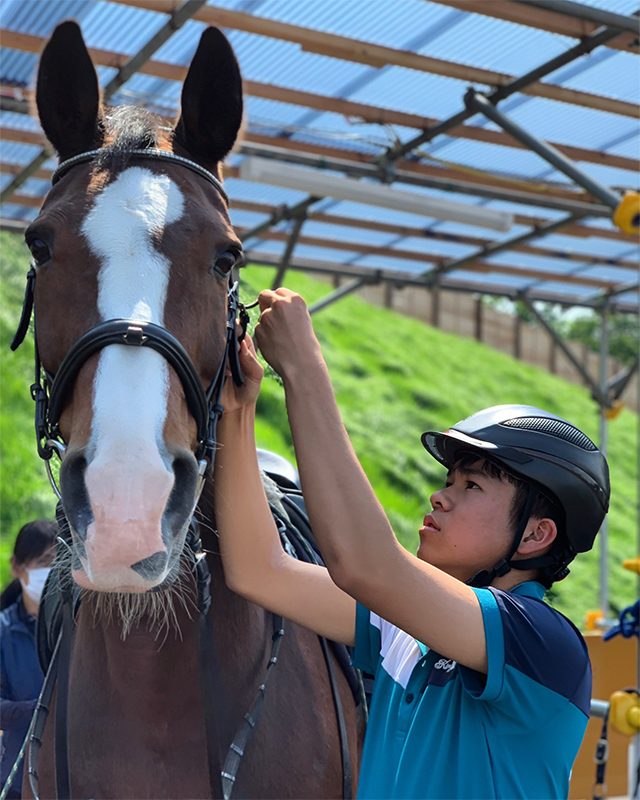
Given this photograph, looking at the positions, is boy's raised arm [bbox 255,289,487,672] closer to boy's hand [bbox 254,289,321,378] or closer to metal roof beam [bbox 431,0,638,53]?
boy's hand [bbox 254,289,321,378]

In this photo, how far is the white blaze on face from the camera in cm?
142

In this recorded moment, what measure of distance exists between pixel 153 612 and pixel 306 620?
1.09 feet

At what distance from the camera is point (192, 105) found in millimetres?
2043

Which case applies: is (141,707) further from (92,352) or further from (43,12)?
(43,12)

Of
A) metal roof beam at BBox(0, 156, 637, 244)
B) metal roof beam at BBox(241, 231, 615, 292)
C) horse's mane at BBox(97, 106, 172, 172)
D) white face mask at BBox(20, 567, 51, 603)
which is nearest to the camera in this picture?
horse's mane at BBox(97, 106, 172, 172)

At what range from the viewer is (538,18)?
15.2 feet

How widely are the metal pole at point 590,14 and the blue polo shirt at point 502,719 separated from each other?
3.57 m

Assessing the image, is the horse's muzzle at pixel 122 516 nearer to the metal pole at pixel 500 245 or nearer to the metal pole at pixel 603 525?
the metal pole at pixel 500 245

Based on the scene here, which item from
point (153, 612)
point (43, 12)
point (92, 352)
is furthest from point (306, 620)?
point (43, 12)

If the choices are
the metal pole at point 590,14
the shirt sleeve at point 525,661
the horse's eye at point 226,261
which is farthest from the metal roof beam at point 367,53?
the shirt sleeve at point 525,661

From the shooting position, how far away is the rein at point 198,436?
1590 millimetres

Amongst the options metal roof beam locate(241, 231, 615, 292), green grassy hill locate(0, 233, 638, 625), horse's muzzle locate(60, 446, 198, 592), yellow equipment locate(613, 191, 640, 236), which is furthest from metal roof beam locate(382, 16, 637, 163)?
horse's muzzle locate(60, 446, 198, 592)

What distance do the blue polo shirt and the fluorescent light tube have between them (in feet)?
13.4

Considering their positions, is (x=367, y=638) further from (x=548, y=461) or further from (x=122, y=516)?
(x=122, y=516)
